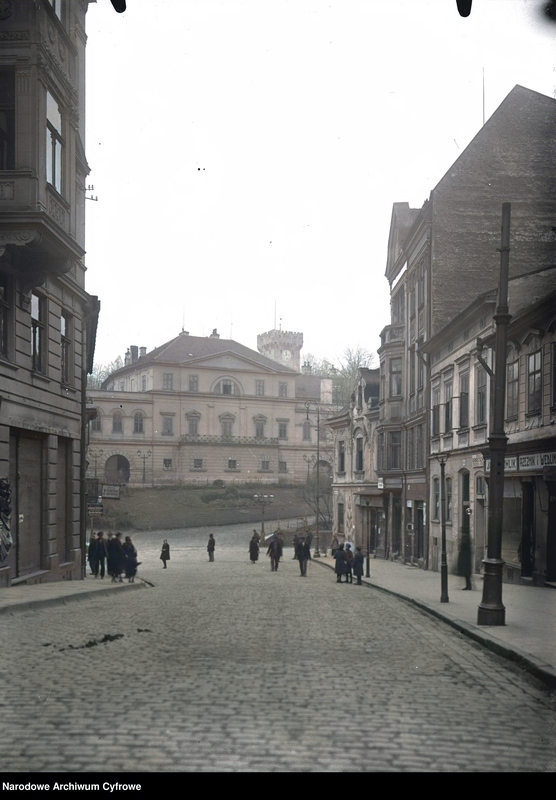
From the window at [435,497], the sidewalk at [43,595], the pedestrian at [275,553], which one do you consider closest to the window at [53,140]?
the sidewalk at [43,595]

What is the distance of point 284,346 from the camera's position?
115 meters

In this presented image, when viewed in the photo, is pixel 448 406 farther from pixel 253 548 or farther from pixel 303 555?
pixel 253 548

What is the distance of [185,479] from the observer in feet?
114

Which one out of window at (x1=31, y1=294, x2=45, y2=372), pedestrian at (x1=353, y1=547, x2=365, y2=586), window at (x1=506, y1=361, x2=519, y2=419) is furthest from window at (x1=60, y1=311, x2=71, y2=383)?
pedestrian at (x1=353, y1=547, x2=365, y2=586)

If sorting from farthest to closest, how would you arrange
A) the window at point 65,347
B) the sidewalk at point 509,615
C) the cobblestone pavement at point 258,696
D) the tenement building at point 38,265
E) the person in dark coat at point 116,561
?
the person in dark coat at point 116,561 → the window at point 65,347 → the tenement building at point 38,265 → the sidewalk at point 509,615 → the cobblestone pavement at point 258,696

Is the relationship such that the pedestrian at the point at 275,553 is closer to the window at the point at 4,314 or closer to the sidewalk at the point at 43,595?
the sidewalk at the point at 43,595

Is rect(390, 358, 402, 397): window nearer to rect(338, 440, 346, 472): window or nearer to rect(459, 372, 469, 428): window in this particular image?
rect(459, 372, 469, 428): window

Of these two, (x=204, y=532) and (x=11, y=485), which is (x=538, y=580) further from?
(x=204, y=532)

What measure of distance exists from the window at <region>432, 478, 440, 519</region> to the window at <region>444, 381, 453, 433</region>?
276 cm

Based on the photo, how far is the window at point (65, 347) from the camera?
42.0 ft

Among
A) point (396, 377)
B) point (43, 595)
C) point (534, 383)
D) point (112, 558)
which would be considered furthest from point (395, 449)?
point (43, 595)

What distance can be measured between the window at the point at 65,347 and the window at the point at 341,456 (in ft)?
144

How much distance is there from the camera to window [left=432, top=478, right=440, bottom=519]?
112 feet

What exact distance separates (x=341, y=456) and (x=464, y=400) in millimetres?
28264
